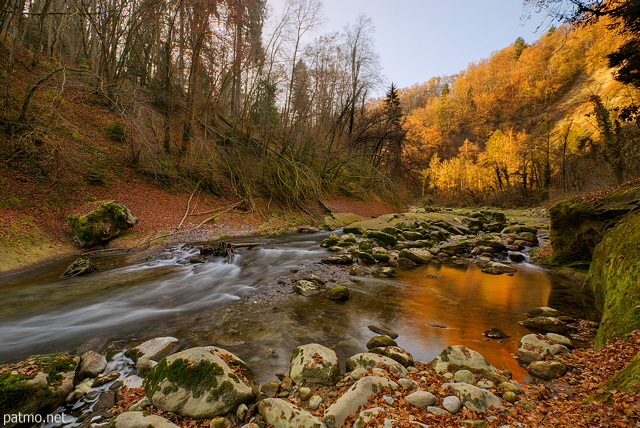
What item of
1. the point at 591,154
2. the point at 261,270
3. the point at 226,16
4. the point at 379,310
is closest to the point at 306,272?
the point at 261,270

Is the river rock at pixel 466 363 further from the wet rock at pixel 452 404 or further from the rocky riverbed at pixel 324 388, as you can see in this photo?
the wet rock at pixel 452 404

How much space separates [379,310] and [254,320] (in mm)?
2148

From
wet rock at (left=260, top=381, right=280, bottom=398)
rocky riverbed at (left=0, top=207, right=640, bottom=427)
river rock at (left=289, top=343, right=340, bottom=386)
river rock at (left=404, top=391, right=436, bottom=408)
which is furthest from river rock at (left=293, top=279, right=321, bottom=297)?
river rock at (left=404, top=391, right=436, bottom=408)

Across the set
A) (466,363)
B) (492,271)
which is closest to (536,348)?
(466,363)

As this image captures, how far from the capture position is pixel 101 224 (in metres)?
7.53

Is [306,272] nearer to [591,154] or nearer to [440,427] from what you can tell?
[440,427]

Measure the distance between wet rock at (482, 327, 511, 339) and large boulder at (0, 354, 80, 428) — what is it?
192 inches

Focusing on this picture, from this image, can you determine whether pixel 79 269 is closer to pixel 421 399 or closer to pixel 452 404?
pixel 421 399

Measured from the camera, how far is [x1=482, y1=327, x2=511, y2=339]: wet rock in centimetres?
387

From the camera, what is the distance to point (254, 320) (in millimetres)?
4328

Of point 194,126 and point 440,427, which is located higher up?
point 194,126

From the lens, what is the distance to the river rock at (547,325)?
3879 mm

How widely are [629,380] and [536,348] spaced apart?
67.5 inches

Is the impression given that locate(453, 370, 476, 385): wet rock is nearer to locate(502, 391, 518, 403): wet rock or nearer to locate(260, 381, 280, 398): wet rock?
locate(502, 391, 518, 403): wet rock
